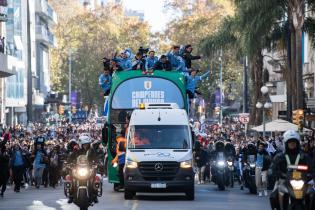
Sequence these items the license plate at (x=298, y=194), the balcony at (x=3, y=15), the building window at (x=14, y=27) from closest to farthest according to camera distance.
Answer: the license plate at (x=298, y=194)
the balcony at (x=3, y=15)
the building window at (x=14, y=27)

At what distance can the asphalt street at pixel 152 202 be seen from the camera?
83.8ft

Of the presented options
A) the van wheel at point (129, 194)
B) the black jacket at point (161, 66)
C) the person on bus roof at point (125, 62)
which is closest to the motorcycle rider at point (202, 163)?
the person on bus roof at point (125, 62)

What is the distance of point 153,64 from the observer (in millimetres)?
32969

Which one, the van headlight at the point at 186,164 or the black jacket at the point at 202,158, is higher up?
the van headlight at the point at 186,164

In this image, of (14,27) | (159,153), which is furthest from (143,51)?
(14,27)

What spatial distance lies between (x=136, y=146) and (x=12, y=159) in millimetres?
9944

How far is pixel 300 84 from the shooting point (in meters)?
45.8

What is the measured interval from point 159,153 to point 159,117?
1369 millimetres

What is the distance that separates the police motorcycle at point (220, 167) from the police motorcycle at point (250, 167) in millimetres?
1511

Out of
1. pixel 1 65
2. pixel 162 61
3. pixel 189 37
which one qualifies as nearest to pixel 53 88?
pixel 189 37

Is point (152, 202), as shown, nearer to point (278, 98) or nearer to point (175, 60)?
point (175, 60)

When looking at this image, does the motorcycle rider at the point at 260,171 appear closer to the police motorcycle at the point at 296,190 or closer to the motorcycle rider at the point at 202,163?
the motorcycle rider at the point at 202,163

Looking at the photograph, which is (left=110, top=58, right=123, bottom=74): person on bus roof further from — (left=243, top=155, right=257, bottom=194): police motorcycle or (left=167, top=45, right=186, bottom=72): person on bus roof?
(left=243, top=155, right=257, bottom=194): police motorcycle

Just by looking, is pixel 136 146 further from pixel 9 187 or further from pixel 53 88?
pixel 53 88
